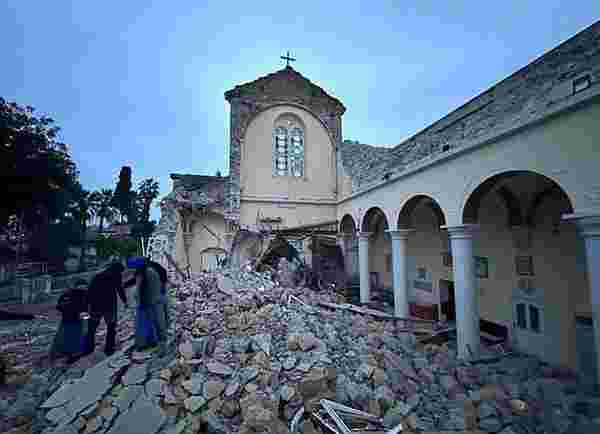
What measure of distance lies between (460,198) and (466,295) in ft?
7.68

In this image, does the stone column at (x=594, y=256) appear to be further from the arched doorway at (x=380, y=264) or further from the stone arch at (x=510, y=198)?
the arched doorway at (x=380, y=264)

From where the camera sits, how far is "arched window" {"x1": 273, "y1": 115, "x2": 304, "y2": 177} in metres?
14.9

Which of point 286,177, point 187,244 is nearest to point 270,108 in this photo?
point 286,177

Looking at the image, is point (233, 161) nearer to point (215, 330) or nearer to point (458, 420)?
point (215, 330)

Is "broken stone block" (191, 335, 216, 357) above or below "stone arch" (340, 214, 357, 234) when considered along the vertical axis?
below

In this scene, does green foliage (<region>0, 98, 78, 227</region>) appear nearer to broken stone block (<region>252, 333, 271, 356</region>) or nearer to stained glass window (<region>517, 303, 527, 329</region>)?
broken stone block (<region>252, 333, 271, 356</region>)

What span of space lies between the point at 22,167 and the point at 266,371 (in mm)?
17994

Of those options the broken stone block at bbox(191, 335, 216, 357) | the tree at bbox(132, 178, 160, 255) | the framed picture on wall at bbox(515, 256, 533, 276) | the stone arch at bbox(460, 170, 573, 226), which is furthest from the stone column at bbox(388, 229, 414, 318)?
the tree at bbox(132, 178, 160, 255)

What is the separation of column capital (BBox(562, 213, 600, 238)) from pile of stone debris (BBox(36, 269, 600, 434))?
126 inches

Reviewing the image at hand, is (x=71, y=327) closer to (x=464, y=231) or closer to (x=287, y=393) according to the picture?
(x=287, y=393)

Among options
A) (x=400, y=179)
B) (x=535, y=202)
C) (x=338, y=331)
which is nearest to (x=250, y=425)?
(x=338, y=331)

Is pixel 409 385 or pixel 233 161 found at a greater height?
pixel 233 161

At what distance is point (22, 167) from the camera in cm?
1430

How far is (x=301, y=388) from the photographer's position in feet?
13.4
